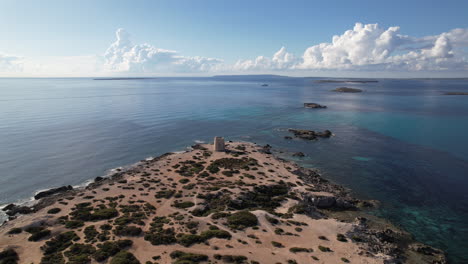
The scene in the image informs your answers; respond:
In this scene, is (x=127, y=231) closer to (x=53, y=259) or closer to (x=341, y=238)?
(x=53, y=259)

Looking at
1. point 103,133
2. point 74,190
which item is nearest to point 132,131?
point 103,133

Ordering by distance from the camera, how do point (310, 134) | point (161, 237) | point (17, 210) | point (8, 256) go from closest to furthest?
point (8, 256), point (161, 237), point (17, 210), point (310, 134)

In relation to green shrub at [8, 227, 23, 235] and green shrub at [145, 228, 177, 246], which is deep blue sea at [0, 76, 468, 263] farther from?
green shrub at [145, 228, 177, 246]

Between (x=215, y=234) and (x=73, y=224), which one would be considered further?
(x=73, y=224)

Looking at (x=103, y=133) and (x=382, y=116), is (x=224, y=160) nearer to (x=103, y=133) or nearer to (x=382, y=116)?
(x=103, y=133)

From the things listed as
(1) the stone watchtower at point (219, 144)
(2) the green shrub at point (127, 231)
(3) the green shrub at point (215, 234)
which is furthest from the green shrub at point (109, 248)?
(1) the stone watchtower at point (219, 144)

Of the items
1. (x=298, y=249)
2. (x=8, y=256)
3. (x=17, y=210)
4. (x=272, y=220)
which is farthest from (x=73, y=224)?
(x=298, y=249)
